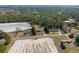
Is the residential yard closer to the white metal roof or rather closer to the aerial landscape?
the aerial landscape

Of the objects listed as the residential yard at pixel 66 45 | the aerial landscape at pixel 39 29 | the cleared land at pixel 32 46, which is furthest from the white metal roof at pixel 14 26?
the residential yard at pixel 66 45

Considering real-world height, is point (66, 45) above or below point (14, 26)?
below

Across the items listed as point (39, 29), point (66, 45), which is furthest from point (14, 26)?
point (66, 45)

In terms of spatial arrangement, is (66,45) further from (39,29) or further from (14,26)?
(14,26)

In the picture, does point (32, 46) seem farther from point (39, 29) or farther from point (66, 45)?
point (66, 45)

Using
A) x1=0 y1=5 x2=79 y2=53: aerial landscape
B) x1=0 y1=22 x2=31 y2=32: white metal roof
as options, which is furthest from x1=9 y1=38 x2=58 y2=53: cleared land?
x1=0 y1=22 x2=31 y2=32: white metal roof

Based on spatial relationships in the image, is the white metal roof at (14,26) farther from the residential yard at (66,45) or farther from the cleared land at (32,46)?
the residential yard at (66,45)

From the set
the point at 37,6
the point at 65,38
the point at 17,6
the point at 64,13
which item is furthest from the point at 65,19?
the point at 17,6
